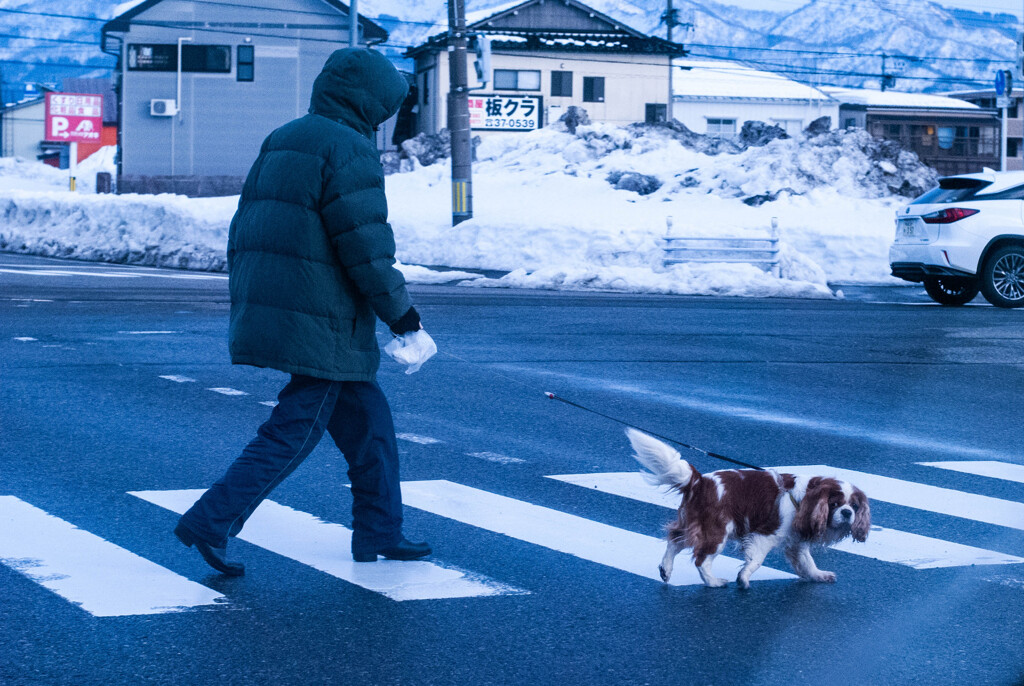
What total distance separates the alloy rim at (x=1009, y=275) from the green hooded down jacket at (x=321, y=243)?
1375 cm

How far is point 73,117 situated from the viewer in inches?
2795

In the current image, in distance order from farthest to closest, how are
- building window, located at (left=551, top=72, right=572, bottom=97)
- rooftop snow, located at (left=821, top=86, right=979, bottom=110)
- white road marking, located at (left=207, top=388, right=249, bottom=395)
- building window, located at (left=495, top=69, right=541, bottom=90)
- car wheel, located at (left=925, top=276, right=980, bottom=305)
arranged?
rooftop snow, located at (left=821, top=86, right=979, bottom=110), building window, located at (left=551, top=72, right=572, bottom=97), building window, located at (left=495, top=69, right=541, bottom=90), car wheel, located at (left=925, top=276, right=980, bottom=305), white road marking, located at (left=207, top=388, right=249, bottom=395)

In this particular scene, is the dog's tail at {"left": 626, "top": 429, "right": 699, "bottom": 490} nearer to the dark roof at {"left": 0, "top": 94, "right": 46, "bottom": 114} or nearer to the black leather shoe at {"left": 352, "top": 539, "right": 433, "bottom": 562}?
the black leather shoe at {"left": 352, "top": 539, "right": 433, "bottom": 562}

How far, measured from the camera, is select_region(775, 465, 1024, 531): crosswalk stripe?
220 inches

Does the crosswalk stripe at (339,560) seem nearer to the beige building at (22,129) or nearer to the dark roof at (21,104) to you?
the dark roof at (21,104)

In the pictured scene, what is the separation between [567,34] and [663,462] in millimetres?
51136

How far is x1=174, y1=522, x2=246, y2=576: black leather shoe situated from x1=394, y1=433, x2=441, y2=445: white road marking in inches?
109

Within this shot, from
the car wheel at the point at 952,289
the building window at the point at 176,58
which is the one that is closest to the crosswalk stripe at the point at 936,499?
the car wheel at the point at 952,289

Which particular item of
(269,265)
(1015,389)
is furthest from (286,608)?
(1015,389)

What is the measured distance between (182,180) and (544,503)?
42070mm

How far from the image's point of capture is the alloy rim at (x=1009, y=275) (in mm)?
16469

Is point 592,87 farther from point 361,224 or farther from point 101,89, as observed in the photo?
point 361,224

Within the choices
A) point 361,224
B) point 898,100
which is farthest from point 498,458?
point 898,100

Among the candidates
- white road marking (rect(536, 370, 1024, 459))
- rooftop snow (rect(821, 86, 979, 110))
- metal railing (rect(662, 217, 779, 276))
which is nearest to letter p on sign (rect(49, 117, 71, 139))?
rooftop snow (rect(821, 86, 979, 110))
